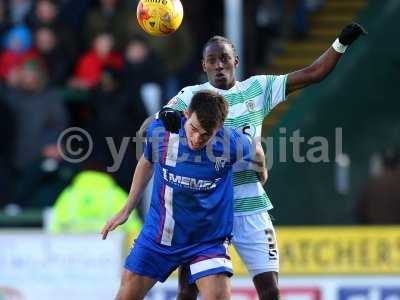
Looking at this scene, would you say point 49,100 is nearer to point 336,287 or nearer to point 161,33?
point 336,287

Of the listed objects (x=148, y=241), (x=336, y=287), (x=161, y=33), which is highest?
(x=161, y=33)

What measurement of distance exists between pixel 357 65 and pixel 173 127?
7068 mm

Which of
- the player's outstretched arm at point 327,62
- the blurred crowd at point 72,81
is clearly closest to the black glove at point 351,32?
the player's outstretched arm at point 327,62

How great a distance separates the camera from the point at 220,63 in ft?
31.5

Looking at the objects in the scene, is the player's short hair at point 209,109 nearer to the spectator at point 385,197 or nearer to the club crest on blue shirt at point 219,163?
the club crest on blue shirt at point 219,163

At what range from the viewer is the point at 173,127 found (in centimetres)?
929

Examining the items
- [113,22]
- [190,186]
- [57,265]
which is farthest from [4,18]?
[190,186]

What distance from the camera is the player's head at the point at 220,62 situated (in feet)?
31.4

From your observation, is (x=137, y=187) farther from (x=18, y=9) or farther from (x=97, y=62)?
(x=18, y=9)

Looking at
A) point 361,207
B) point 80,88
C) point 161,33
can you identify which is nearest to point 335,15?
point 361,207

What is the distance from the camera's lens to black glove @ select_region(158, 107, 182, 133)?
9.27 m

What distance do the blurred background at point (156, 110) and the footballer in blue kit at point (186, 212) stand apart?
3.67 m

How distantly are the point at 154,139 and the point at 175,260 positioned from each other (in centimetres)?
82

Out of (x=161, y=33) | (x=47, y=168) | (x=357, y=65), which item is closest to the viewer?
(x=161, y=33)
